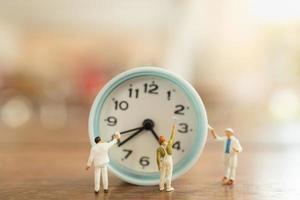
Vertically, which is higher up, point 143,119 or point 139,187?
point 143,119

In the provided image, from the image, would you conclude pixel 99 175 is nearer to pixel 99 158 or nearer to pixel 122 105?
pixel 99 158

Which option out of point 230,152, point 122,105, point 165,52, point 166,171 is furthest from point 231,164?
point 165,52

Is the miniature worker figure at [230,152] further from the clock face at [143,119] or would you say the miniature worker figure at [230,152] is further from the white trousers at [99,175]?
the white trousers at [99,175]

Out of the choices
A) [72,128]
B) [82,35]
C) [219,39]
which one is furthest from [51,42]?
[219,39]

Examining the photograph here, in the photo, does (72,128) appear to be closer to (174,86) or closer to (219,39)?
(219,39)

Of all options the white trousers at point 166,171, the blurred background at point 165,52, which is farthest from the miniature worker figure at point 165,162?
the blurred background at point 165,52

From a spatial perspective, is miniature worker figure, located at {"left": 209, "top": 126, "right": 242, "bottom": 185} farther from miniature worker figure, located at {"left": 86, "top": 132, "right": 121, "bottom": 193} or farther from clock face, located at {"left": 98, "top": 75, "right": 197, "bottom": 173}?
miniature worker figure, located at {"left": 86, "top": 132, "right": 121, "bottom": 193}

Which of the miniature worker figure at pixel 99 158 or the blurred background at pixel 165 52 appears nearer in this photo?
the miniature worker figure at pixel 99 158
